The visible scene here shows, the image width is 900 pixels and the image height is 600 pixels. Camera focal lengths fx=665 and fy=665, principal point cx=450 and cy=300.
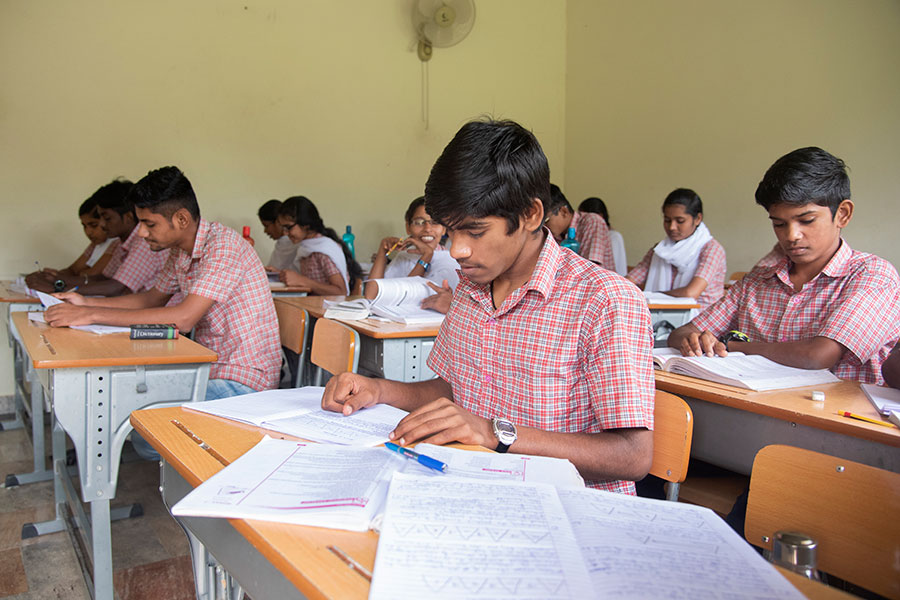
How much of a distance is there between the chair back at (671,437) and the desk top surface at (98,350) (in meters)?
1.18

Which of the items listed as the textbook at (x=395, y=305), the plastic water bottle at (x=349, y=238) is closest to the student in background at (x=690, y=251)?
the textbook at (x=395, y=305)

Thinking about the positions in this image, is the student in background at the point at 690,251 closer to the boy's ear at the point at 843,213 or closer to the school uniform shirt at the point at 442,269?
the school uniform shirt at the point at 442,269

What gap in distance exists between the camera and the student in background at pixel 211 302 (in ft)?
7.07

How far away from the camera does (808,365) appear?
174 centimetres

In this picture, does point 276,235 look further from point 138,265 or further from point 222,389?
point 222,389

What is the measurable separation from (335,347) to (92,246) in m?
2.87

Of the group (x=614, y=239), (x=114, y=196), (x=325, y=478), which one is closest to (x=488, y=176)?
(x=325, y=478)

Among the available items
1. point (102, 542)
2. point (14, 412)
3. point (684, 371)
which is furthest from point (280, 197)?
point (684, 371)

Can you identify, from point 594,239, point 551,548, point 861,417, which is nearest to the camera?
point 551,548

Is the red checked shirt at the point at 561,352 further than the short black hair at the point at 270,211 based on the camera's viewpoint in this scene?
No

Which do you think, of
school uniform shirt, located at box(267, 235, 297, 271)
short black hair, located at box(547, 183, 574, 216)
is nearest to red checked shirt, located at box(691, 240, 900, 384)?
short black hair, located at box(547, 183, 574, 216)

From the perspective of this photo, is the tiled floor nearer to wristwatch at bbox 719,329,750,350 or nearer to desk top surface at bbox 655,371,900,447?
desk top surface at bbox 655,371,900,447

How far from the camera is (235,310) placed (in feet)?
7.37

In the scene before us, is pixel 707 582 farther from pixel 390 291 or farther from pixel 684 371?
pixel 390 291
